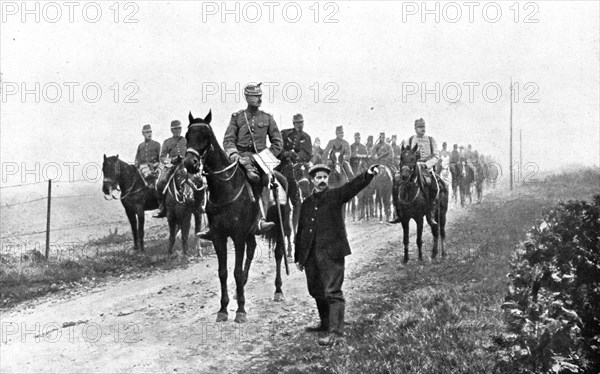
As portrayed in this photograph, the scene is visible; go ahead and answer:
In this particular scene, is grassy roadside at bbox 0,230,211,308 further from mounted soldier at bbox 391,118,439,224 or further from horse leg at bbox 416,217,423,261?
mounted soldier at bbox 391,118,439,224

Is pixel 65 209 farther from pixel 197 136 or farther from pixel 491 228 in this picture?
pixel 197 136

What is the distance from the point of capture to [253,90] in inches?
328

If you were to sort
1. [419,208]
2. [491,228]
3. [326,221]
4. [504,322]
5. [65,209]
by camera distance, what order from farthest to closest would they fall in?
[65,209]
[491,228]
[419,208]
[326,221]
[504,322]

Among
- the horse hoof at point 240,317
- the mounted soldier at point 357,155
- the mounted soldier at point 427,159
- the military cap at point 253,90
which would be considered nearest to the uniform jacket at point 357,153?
the mounted soldier at point 357,155

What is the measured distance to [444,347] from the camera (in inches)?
215

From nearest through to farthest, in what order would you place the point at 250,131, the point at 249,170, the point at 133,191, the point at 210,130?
the point at 210,130, the point at 249,170, the point at 250,131, the point at 133,191

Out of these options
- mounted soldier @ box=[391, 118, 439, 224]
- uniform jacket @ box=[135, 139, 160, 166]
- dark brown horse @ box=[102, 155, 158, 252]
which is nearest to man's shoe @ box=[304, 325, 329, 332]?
mounted soldier @ box=[391, 118, 439, 224]

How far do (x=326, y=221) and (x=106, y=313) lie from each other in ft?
13.0

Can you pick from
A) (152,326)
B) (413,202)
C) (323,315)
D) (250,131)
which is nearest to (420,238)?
(413,202)

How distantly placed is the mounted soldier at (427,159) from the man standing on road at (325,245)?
5320mm

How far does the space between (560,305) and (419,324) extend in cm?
184

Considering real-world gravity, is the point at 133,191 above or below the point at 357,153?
below

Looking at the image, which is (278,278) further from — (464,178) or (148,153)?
(464,178)

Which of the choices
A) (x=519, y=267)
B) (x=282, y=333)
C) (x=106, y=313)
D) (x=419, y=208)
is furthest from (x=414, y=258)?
(x=106, y=313)
